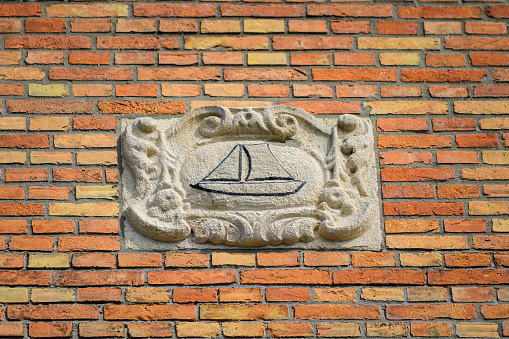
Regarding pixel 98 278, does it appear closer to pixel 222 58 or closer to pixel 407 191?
pixel 222 58

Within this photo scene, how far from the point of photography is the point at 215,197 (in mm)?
3135

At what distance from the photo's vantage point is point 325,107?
339 cm

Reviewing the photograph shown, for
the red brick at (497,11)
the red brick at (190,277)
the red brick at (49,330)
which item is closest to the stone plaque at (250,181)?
the red brick at (190,277)

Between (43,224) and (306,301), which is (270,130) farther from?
(43,224)

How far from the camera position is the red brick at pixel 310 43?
3492 millimetres

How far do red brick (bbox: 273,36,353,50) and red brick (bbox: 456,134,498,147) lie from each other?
729 mm

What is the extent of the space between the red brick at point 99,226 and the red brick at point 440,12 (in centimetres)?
182

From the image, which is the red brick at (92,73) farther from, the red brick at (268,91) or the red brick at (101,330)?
the red brick at (101,330)

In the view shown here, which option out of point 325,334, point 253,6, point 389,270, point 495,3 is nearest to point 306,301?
point 325,334

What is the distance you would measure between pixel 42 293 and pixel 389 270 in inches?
61.1

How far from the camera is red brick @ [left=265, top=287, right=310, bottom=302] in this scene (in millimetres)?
3029

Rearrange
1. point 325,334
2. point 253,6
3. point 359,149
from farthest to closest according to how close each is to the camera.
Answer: point 253,6, point 359,149, point 325,334

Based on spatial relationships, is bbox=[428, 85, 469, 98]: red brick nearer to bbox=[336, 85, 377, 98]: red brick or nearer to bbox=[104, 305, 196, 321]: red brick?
bbox=[336, 85, 377, 98]: red brick

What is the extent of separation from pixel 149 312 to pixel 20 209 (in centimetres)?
77
